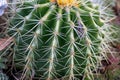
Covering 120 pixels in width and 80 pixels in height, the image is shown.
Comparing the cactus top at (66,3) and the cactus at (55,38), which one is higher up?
the cactus top at (66,3)

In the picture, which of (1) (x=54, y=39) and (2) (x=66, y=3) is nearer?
(1) (x=54, y=39)

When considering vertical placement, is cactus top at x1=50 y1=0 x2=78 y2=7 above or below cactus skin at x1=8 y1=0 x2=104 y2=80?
above

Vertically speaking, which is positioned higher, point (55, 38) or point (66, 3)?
point (66, 3)

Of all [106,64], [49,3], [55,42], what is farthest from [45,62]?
[106,64]

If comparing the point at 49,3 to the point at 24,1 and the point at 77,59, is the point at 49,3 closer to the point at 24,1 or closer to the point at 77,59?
the point at 24,1

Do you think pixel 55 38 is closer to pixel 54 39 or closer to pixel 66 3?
pixel 54 39

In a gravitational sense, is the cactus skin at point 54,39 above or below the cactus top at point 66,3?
below

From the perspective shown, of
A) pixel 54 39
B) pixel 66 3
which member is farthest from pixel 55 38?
pixel 66 3
